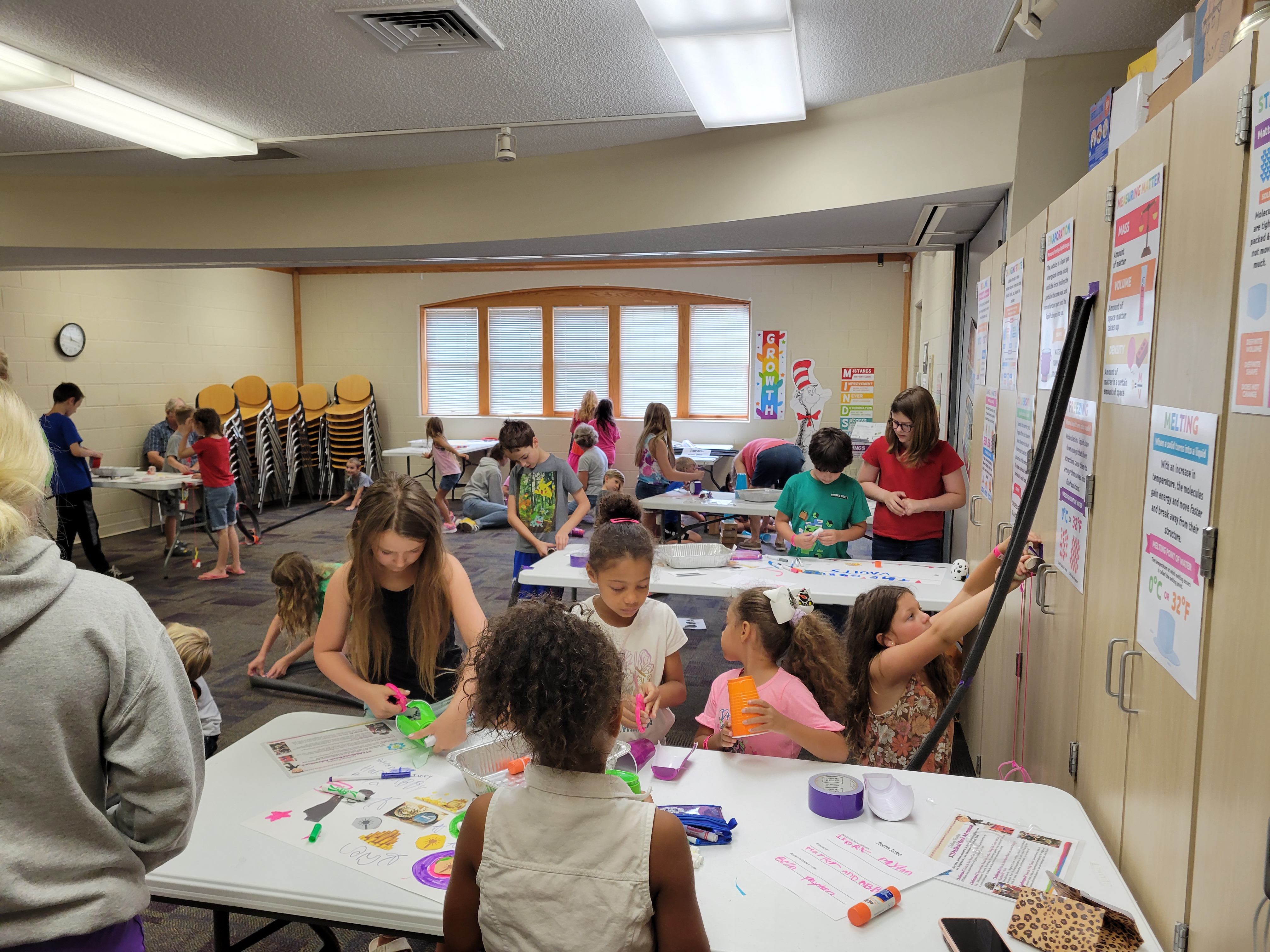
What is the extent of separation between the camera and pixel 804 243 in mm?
5184

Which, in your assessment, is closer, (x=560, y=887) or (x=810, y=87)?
(x=560, y=887)

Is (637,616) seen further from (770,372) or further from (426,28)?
(770,372)

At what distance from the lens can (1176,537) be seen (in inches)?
48.0

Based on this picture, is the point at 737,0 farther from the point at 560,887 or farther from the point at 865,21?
the point at 560,887

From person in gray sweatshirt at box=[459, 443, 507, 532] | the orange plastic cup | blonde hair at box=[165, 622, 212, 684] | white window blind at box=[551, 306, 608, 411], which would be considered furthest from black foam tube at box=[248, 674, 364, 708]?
white window blind at box=[551, 306, 608, 411]

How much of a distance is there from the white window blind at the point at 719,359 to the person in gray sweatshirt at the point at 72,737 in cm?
898

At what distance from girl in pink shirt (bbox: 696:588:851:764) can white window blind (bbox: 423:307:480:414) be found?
28.6 feet

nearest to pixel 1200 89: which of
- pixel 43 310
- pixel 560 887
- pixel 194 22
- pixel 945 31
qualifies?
pixel 560 887

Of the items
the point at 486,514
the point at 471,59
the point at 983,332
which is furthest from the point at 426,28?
the point at 486,514

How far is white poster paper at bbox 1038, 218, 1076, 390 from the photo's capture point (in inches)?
76.5

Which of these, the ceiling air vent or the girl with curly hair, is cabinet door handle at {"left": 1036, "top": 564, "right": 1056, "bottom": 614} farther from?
the ceiling air vent

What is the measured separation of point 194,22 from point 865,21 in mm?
2451

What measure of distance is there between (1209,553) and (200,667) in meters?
2.67

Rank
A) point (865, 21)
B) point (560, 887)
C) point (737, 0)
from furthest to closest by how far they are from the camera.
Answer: point (865, 21) → point (737, 0) → point (560, 887)
